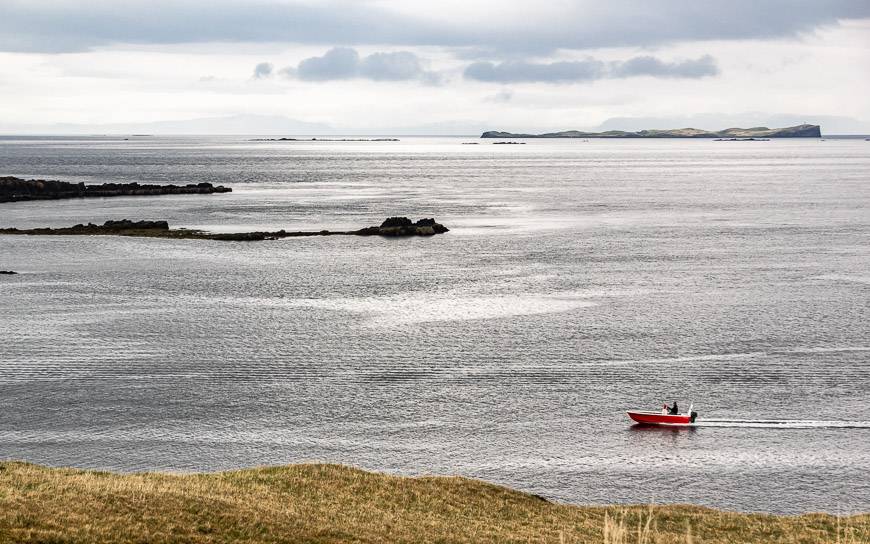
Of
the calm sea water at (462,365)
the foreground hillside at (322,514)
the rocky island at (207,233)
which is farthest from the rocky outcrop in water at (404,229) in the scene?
the foreground hillside at (322,514)

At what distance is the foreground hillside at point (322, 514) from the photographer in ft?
109

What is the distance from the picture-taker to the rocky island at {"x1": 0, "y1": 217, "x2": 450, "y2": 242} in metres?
154

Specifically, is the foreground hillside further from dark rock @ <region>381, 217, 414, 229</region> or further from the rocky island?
dark rock @ <region>381, 217, 414, 229</region>

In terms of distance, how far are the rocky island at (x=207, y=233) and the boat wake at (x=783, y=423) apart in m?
101

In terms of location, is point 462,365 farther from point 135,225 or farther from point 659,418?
point 135,225

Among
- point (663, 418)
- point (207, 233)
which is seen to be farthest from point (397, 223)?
point (663, 418)

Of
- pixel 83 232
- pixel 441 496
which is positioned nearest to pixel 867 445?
pixel 441 496

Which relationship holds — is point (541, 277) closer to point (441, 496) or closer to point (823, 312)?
point (823, 312)

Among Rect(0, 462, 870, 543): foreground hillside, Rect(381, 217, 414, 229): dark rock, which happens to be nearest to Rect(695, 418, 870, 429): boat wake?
Rect(0, 462, 870, 543): foreground hillside

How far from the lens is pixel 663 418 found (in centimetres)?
6244

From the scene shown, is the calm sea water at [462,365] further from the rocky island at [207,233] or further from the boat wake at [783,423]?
the rocky island at [207,233]

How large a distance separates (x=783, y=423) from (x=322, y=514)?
36867 mm

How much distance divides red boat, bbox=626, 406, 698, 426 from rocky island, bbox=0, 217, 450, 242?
9981 cm

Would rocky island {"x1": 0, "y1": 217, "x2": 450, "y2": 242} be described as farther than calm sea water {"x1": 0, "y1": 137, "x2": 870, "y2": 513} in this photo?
Yes
